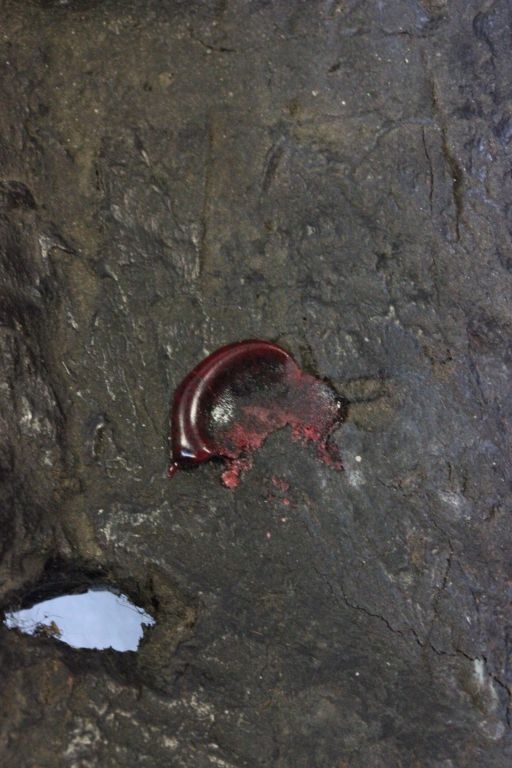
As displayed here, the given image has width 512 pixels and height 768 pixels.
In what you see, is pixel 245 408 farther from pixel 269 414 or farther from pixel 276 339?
pixel 276 339

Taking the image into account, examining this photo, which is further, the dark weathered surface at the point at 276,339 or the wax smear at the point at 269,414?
the wax smear at the point at 269,414

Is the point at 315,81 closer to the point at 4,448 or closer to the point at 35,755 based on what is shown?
the point at 4,448

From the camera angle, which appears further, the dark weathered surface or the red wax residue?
the red wax residue

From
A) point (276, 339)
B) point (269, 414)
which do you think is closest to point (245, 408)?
point (269, 414)

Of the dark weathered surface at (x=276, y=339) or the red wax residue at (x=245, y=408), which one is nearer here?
the dark weathered surface at (x=276, y=339)
